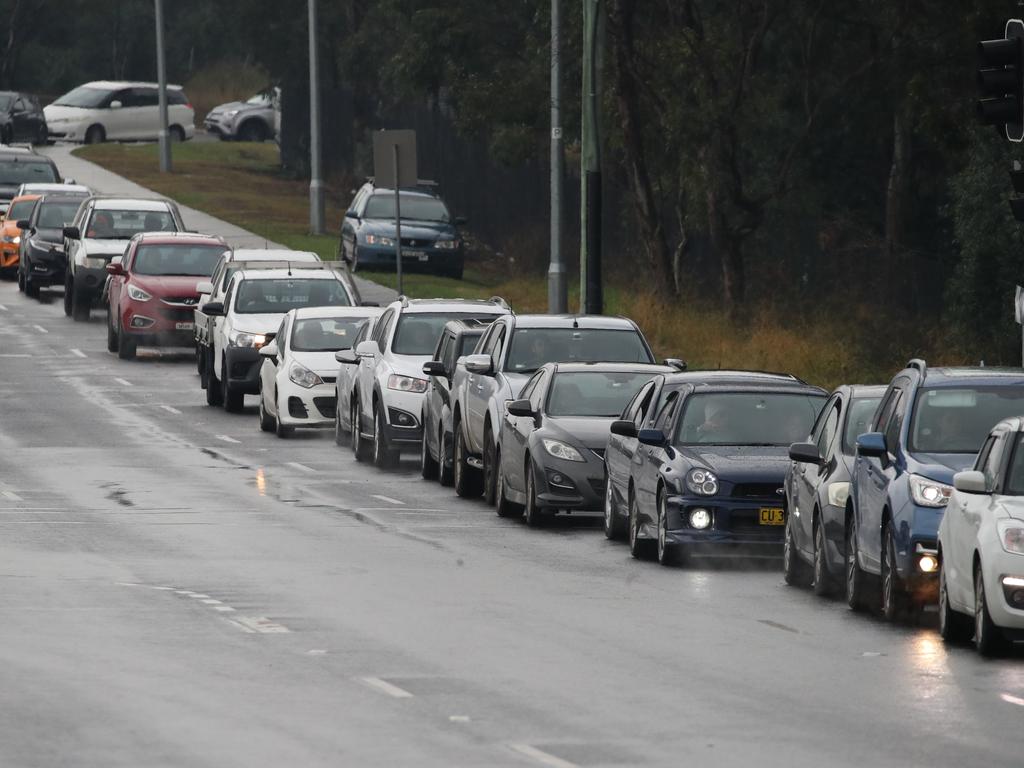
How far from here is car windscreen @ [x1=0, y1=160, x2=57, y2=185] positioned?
61500 mm

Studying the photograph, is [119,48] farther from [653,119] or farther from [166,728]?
[166,728]

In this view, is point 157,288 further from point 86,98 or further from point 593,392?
point 86,98

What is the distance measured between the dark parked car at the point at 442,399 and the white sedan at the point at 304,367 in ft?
11.8

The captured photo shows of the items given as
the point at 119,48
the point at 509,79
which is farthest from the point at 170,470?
the point at 119,48

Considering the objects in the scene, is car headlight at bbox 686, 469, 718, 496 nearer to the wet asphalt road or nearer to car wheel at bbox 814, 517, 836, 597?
the wet asphalt road

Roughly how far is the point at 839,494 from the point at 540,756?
745 cm

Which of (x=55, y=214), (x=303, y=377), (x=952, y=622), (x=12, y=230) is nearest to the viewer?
(x=952, y=622)

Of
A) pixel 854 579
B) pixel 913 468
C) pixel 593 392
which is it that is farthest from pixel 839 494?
pixel 593 392

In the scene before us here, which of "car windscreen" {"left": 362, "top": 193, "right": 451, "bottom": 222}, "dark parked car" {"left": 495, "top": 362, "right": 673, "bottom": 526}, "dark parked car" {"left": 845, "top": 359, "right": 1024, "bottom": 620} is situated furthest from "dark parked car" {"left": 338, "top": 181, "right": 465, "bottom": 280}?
"dark parked car" {"left": 845, "top": 359, "right": 1024, "bottom": 620}

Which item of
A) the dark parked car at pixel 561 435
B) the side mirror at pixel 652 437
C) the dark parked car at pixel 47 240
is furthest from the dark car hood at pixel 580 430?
the dark parked car at pixel 47 240

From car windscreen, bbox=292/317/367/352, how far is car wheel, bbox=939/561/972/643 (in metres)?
17.9

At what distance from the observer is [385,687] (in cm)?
1259

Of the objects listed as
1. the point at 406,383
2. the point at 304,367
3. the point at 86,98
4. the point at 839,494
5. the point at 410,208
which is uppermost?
the point at 86,98

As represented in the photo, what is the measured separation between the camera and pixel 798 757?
10664 millimetres
